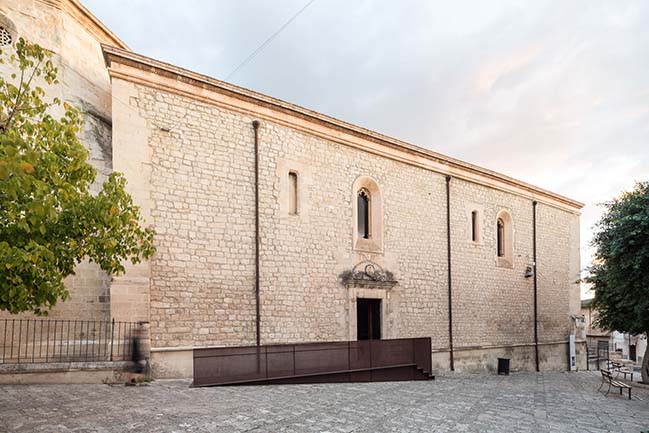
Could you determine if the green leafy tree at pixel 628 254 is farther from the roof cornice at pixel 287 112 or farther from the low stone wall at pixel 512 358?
the roof cornice at pixel 287 112

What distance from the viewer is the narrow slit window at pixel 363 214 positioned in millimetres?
15539

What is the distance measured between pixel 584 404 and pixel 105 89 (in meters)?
13.8

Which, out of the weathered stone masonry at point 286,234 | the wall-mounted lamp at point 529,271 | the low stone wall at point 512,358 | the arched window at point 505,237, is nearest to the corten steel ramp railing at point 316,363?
the weathered stone masonry at point 286,234

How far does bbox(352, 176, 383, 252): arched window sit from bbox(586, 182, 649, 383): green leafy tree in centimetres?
653

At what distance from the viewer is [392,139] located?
52.7ft

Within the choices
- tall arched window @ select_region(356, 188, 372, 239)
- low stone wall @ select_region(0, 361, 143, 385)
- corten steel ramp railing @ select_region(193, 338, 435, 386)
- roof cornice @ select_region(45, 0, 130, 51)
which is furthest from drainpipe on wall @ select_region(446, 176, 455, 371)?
roof cornice @ select_region(45, 0, 130, 51)

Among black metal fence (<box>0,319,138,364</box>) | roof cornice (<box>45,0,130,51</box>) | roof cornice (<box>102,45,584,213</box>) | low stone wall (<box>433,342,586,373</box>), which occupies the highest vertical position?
roof cornice (<box>45,0,130,51</box>)

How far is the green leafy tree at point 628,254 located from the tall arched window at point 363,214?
6894mm

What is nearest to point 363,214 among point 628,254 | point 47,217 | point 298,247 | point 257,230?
point 298,247

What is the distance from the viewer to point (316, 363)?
1163 centimetres

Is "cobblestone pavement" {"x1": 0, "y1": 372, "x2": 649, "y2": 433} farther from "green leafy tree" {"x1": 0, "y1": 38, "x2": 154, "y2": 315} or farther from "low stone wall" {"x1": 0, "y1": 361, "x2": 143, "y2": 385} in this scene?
"green leafy tree" {"x1": 0, "y1": 38, "x2": 154, "y2": 315}

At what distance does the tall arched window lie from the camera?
50.9 feet

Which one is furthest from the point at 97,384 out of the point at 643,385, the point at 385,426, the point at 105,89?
the point at 643,385

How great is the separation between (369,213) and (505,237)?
316 inches
